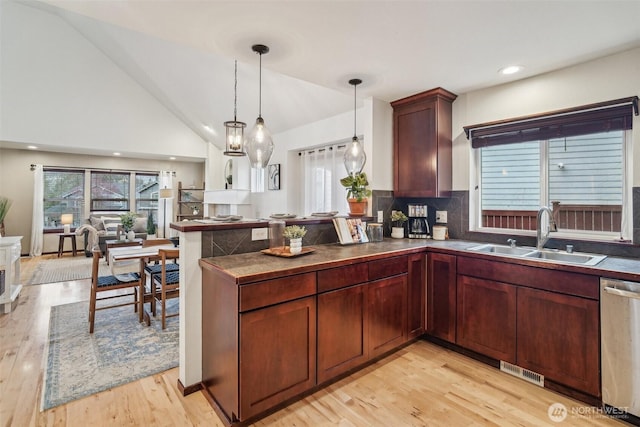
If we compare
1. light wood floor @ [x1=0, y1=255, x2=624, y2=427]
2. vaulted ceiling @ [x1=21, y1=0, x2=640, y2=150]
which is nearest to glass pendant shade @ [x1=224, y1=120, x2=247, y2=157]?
vaulted ceiling @ [x1=21, y1=0, x2=640, y2=150]

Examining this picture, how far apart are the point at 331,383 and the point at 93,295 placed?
2489mm

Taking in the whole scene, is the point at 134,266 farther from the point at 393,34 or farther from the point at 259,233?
the point at 393,34

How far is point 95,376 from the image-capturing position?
2.27 m

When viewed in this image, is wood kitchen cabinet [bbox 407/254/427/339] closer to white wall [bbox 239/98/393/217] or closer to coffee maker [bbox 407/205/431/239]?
coffee maker [bbox 407/205/431/239]

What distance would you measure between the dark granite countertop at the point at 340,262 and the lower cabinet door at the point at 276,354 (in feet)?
0.68

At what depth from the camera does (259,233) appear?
7.79 feet

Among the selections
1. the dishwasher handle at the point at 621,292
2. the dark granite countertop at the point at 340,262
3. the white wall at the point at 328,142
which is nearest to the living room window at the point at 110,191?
the white wall at the point at 328,142

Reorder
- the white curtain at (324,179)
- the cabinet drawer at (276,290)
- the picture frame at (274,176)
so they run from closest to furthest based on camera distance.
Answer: the cabinet drawer at (276,290) < the white curtain at (324,179) < the picture frame at (274,176)

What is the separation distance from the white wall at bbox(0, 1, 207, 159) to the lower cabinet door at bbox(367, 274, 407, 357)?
7.05 metres

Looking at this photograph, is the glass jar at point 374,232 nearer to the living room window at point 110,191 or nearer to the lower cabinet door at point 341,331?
the lower cabinet door at point 341,331

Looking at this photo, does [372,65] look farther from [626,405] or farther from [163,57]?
[163,57]

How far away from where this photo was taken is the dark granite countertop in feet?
5.80

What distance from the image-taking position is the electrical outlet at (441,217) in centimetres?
331

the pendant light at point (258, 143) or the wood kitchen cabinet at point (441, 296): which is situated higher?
the pendant light at point (258, 143)
